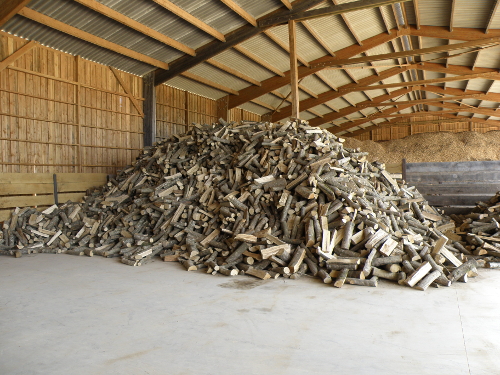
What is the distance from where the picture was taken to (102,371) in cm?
355

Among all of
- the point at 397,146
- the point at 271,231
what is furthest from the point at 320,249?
the point at 397,146

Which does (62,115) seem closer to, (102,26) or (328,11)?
(102,26)

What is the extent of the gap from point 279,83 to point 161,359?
1839 cm

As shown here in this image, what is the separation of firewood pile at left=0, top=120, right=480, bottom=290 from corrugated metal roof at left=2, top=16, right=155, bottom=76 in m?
4.69

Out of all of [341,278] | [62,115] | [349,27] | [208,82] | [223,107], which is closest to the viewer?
[341,278]

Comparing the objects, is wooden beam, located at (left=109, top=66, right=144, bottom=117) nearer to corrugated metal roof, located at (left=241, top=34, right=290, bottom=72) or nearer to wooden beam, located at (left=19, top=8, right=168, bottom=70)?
wooden beam, located at (left=19, top=8, right=168, bottom=70)

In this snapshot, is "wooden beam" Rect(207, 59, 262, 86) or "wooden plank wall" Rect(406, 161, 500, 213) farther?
"wooden beam" Rect(207, 59, 262, 86)

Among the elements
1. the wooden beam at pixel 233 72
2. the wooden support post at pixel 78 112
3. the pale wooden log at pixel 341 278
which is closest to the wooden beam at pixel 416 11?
the wooden beam at pixel 233 72

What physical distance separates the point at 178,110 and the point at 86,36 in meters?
6.87

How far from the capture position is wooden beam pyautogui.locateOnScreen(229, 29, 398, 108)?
17734 millimetres

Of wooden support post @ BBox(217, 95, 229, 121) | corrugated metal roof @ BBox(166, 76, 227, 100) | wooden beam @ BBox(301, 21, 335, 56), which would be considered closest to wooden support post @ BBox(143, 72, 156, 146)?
corrugated metal roof @ BBox(166, 76, 227, 100)

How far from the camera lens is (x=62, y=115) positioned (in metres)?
13.2

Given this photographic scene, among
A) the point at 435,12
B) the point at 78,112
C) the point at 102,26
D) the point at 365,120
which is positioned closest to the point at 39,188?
the point at 78,112

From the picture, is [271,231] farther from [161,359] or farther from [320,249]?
[161,359]
